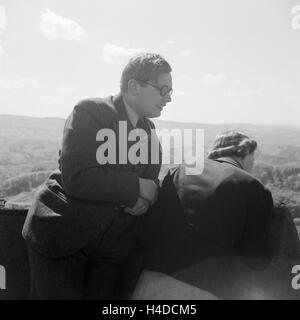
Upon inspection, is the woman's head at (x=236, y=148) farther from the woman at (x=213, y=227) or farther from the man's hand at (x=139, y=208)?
the man's hand at (x=139, y=208)

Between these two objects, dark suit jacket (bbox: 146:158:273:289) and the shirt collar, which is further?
the shirt collar

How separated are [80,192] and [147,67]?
→ 0.70 meters

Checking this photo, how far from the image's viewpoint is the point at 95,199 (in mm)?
1889

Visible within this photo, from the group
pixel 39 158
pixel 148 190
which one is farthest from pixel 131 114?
pixel 39 158

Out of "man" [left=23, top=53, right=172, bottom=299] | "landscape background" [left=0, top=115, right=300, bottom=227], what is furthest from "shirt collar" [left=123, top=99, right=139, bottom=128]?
"landscape background" [left=0, top=115, right=300, bottom=227]

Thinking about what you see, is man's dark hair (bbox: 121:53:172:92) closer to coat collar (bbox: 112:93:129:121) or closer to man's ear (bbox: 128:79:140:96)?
man's ear (bbox: 128:79:140:96)

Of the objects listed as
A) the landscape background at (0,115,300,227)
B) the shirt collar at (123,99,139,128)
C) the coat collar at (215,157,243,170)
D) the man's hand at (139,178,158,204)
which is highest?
the shirt collar at (123,99,139,128)

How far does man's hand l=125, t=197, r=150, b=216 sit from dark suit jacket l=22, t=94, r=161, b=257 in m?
0.04

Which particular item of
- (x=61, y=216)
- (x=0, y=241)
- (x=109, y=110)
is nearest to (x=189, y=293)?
(x=61, y=216)

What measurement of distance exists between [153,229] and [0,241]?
0.90m

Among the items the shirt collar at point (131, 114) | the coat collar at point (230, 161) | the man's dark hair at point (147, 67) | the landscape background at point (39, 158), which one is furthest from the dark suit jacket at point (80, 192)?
the landscape background at point (39, 158)

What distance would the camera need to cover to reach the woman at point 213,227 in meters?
1.80

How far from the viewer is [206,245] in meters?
1.85

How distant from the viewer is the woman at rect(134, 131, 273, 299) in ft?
5.90
